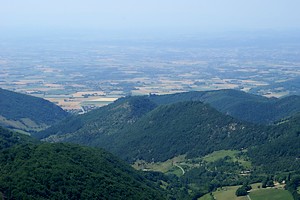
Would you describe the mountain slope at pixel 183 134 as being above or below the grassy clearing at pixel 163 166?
above

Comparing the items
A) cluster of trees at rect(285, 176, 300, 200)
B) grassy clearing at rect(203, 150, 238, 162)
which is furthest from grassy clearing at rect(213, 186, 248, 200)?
grassy clearing at rect(203, 150, 238, 162)

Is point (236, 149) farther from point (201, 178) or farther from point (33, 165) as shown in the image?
point (33, 165)

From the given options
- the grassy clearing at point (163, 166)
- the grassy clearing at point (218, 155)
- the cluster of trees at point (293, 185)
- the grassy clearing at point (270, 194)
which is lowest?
the grassy clearing at point (163, 166)

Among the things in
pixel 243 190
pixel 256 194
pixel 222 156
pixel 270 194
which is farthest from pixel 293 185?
pixel 222 156

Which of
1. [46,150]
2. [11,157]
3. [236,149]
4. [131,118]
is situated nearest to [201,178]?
[236,149]

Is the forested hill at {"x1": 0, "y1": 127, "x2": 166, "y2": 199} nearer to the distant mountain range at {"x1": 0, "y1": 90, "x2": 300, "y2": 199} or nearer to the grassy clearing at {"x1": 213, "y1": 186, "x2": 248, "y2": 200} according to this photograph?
the distant mountain range at {"x1": 0, "y1": 90, "x2": 300, "y2": 199}

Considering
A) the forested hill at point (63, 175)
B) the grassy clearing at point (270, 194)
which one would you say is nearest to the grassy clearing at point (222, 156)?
the grassy clearing at point (270, 194)

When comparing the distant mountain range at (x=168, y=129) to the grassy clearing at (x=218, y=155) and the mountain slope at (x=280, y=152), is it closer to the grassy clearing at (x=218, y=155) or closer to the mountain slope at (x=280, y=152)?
the grassy clearing at (x=218, y=155)
